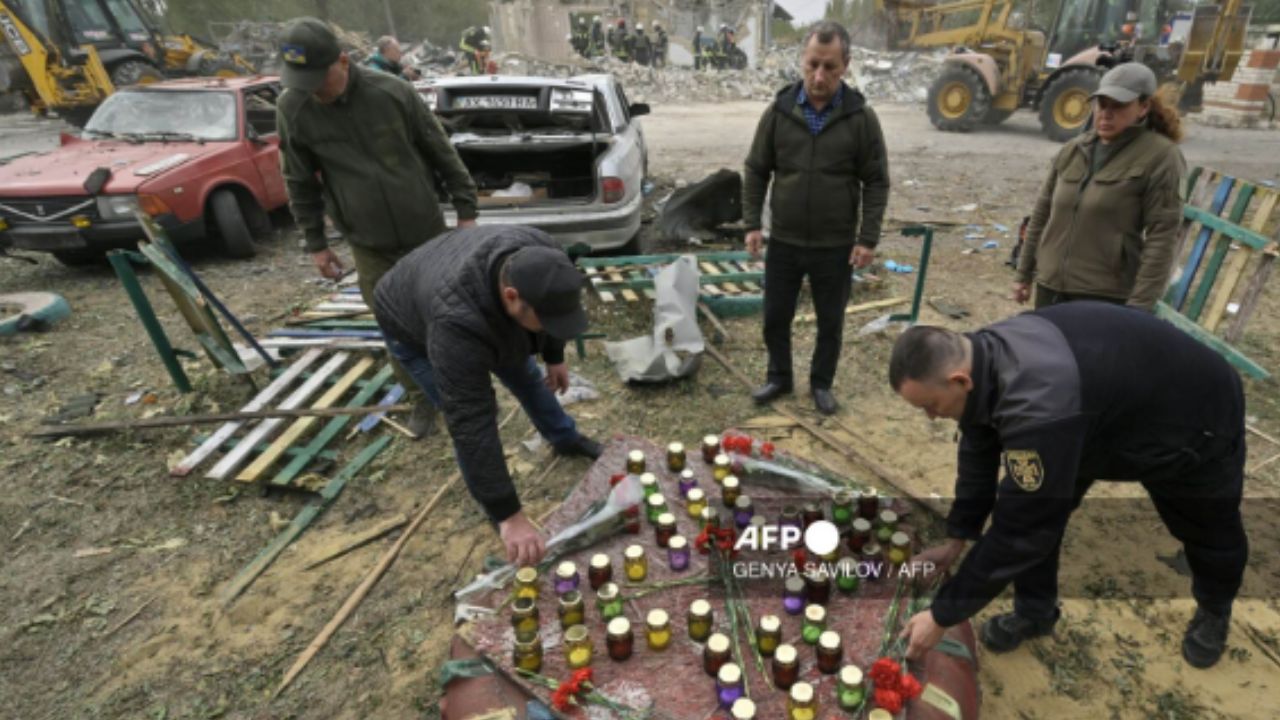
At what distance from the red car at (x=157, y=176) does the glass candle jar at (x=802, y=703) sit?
250 inches

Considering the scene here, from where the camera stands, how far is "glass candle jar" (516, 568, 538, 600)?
221cm

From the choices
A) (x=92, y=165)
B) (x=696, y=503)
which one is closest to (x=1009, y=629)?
(x=696, y=503)

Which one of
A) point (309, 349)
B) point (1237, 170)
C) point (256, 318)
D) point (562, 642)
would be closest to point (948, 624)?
point (562, 642)

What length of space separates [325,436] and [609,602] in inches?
89.6

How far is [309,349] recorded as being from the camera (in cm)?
450

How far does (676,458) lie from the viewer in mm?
2910

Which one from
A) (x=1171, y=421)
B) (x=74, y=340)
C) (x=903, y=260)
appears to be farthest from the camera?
(x=903, y=260)

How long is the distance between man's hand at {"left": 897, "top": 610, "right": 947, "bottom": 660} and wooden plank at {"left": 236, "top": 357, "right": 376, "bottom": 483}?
3124 mm

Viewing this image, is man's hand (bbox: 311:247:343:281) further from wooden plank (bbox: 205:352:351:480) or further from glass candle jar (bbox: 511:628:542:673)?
glass candle jar (bbox: 511:628:542:673)

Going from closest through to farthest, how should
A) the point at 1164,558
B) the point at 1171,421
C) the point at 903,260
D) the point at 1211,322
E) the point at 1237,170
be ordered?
the point at 1171,421
the point at 1164,558
the point at 1211,322
the point at 903,260
the point at 1237,170

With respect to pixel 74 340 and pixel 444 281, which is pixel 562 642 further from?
Answer: pixel 74 340

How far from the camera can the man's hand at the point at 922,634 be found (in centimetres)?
182

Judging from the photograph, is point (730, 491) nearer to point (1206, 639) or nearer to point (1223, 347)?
point (1206, 639)

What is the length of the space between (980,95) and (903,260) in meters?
7.98
